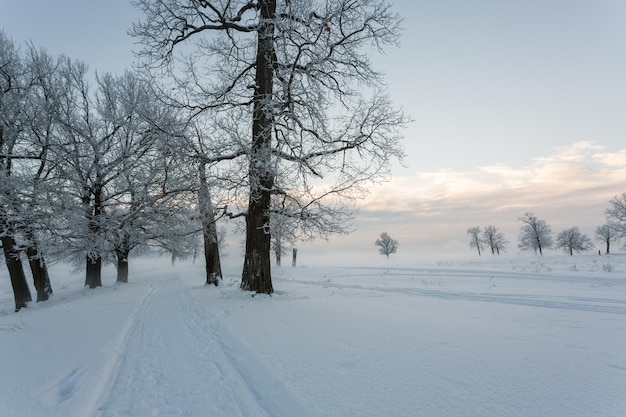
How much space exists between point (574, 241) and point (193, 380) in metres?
84.8

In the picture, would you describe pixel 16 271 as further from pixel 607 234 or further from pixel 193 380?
pixel 607 234

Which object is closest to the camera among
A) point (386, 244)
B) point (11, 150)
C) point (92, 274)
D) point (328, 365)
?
point (328, 365)

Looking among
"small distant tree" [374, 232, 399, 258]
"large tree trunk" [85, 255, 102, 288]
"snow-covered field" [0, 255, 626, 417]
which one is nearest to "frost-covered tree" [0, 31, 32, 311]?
"large tree trunk" [85, 255, 102, 288]

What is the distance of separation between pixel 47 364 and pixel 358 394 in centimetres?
383

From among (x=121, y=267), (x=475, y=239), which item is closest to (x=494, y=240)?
(x=475, y=239)

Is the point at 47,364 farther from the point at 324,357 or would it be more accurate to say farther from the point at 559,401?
the point at 559,401

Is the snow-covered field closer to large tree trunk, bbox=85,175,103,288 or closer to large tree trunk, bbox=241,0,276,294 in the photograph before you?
large tree trunk, bbox=241,0,276,294

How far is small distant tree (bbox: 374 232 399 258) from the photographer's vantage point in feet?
245

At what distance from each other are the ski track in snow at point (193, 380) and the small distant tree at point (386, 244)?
72.8 metres

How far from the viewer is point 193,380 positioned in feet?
10.7

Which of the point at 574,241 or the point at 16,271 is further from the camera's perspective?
the point at 574,241

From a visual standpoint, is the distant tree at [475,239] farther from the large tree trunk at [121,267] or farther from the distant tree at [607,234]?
the large tree trunk at [121,267]

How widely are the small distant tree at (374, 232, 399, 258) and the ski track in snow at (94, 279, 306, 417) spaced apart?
239 feet

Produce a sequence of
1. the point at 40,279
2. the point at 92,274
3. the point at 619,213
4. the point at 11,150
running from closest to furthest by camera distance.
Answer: the point at 11,150 < the point at 40,279 < the point at 92,274 < the point at 619,213
